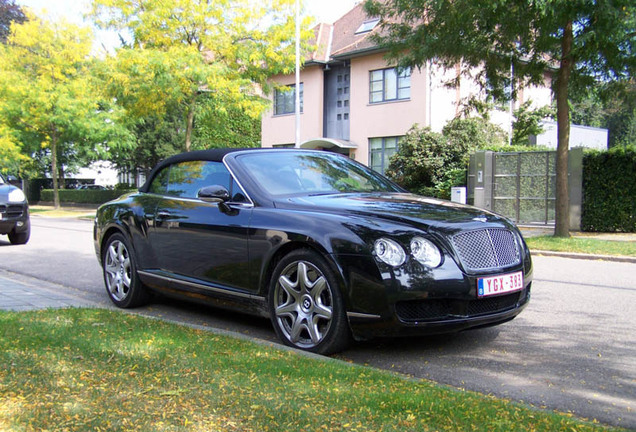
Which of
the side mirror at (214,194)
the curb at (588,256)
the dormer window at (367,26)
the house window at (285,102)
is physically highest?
the dormer window at (367,26)

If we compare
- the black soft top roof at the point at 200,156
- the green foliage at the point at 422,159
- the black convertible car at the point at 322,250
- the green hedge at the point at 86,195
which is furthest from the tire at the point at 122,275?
the green hedge at the point at 86,195

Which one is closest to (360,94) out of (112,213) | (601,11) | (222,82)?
(222,82)

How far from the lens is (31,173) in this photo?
1698 inches

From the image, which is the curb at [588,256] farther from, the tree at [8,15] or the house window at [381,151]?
the tree at [8,15]

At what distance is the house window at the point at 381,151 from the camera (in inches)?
1088

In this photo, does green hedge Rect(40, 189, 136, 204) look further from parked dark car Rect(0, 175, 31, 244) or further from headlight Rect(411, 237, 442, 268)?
headlight Rect(411, 237, 442, 268)

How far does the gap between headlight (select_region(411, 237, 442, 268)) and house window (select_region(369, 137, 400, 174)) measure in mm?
23173

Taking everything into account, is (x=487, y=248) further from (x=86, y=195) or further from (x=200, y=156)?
(x=86, y=195)

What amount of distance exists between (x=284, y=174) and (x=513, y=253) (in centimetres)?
207

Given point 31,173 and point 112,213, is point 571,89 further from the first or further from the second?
point 31,173

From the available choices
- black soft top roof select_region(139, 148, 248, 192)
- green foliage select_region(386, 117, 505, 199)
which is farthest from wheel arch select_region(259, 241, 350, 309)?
green foliage select_region(386, 117, 505, 199)

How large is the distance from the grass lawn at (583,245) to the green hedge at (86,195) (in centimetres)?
2466

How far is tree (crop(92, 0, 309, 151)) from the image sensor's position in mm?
21422

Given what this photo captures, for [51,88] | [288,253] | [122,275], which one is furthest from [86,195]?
[288,253]
